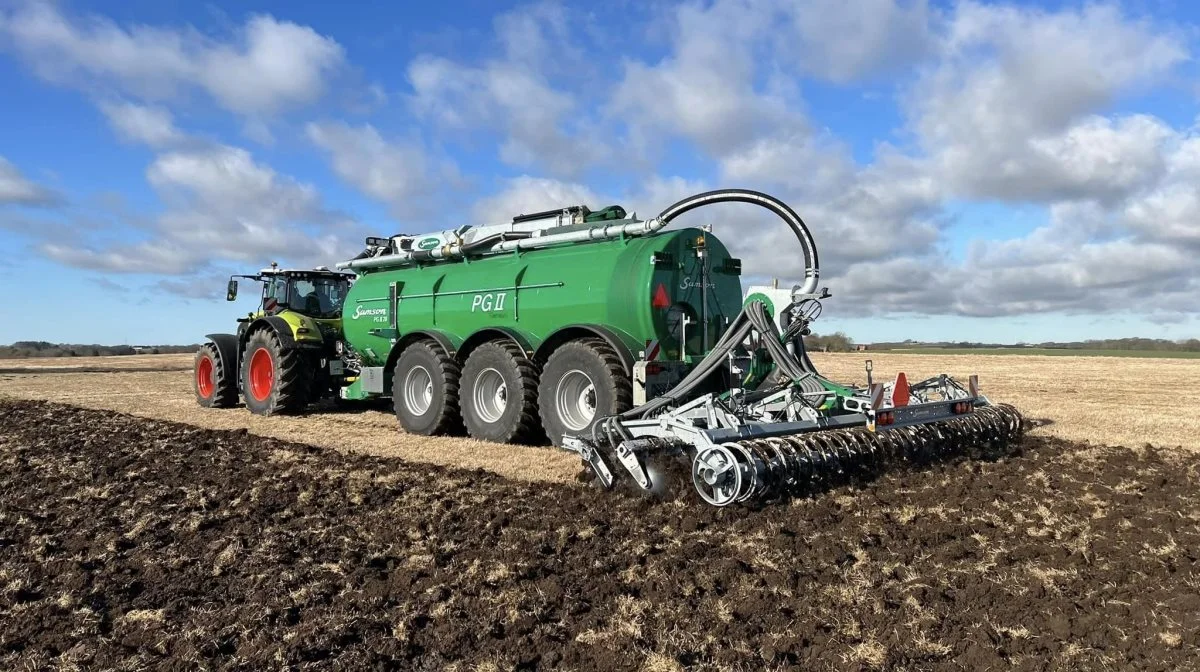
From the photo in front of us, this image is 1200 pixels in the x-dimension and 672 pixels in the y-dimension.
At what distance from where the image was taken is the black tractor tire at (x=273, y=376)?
41.7ft

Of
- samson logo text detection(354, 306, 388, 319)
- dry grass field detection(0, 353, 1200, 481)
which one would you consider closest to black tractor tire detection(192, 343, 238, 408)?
dry grass field detection(0, 353, 1200, 481)

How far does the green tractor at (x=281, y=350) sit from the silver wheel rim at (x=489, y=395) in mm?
4059

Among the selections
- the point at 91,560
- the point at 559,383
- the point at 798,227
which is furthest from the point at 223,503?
the point at 798,227

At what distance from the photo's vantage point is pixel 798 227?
866cm

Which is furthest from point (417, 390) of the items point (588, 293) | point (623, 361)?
point (623, 361)

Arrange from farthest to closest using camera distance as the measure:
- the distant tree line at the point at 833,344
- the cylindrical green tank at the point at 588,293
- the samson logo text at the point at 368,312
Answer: the distant tree line at the point at 833,344, the samson logo text at the point at 368,312, the cylindrical green tank at the point at 588,293

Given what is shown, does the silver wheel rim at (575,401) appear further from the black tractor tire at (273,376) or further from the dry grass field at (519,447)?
the black tractor tire at (273,376)

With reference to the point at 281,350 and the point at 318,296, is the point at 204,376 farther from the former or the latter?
the point at 281,350

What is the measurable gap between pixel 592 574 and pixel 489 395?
571 centimetres

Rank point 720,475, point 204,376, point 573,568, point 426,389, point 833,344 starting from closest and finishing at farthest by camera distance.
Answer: point 573,568 < point 720,475 < point 426,389 < point 204,376 < point 833,344

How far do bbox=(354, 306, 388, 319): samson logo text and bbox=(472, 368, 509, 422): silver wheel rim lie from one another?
2.60 m

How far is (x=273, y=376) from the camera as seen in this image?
42.6ft

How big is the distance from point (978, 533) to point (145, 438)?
9.60 meters

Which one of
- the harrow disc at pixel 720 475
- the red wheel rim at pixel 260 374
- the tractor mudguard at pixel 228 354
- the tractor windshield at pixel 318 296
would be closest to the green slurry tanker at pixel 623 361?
the harrow disc at pixel 720 475
